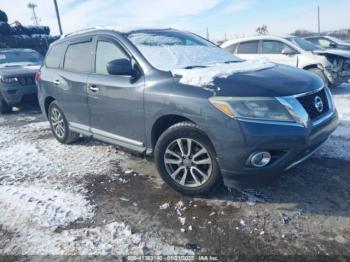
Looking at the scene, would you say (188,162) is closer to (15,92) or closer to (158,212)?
(158,212)

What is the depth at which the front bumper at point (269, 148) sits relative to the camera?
2.99 metres

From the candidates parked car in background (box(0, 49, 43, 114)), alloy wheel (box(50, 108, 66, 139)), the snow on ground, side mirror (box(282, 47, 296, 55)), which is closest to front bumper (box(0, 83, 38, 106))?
parked car in background (box(0, 49, 43, 114))

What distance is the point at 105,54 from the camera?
4.35 metres

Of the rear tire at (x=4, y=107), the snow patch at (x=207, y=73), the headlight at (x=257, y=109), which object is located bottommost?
the rear tire at (x=4, y=107)

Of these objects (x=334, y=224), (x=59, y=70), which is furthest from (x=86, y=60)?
(x=334, y=224)

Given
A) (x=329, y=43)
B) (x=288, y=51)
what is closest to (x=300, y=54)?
(x=288, y=51)

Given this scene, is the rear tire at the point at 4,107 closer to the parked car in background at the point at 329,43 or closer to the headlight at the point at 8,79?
the headlight at the point at 8,79

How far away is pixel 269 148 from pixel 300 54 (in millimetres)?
6842

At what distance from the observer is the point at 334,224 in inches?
117

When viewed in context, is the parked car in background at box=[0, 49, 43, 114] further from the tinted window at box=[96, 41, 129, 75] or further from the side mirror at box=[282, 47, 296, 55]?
the side mirror at box=[282, 47, 296, 55]

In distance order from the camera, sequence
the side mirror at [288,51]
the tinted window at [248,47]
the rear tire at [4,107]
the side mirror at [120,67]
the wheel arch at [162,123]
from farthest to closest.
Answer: the tinted window at [248,47]
the side mirror at [288,51]
the rear tire at [4,107]
the side mirror at [120,67]
the wheel arch at [162,123]

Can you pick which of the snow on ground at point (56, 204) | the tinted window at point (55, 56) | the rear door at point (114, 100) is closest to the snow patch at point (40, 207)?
the snow on ground at point (56, 204)

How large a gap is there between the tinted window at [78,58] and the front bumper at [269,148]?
243cm

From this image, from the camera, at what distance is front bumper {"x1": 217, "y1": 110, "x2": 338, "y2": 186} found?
2.99 m
